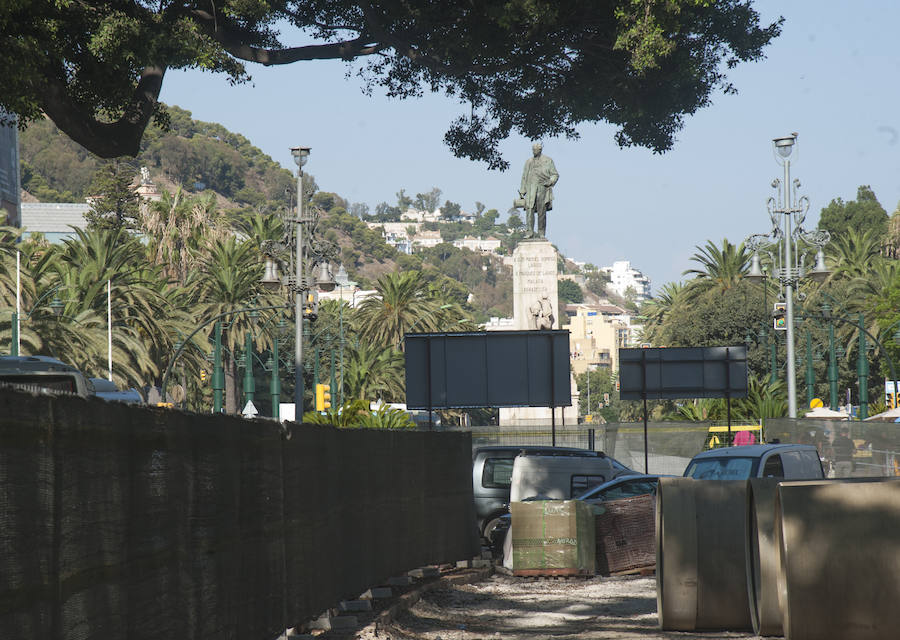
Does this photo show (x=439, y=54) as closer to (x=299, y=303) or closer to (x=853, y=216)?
(x=299, y=303)

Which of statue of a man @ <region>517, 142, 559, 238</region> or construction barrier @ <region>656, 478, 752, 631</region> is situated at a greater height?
statue of a man @ <region>517, 142, 559, 238</region>

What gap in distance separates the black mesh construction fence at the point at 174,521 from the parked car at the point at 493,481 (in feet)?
27.7

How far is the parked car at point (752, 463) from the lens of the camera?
59.1 ft

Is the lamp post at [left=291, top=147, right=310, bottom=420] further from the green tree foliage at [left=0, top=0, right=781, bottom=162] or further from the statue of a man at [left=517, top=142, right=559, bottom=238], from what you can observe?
the green tree foliage at [left=0, top=0, right=781, bottom=162]

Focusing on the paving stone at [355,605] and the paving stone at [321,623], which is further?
the paving stone at [355,605]

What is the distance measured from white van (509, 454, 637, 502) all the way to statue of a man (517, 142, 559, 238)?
78.2ft

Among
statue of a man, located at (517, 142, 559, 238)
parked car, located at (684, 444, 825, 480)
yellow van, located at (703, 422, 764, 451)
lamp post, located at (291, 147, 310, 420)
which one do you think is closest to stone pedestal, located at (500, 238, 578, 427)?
statue of a man, located at (517, 142, 559, 238)

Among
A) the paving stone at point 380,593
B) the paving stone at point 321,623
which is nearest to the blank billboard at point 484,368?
the paving stone at point 380,593

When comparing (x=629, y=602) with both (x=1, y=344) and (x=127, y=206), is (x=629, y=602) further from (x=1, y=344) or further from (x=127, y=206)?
(x=127, y=206)

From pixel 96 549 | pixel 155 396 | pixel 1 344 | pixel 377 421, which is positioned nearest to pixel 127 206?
pixel 155 396

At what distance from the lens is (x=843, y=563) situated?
773 centimetres

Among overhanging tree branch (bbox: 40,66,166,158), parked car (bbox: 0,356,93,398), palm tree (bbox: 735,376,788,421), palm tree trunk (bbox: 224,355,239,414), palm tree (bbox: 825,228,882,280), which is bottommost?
palm tree (bbox: 735,376,788,421)

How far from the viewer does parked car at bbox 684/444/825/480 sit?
18.0 m

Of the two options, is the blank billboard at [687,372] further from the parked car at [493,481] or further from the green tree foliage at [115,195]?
the green tree foliage at [115,195]
